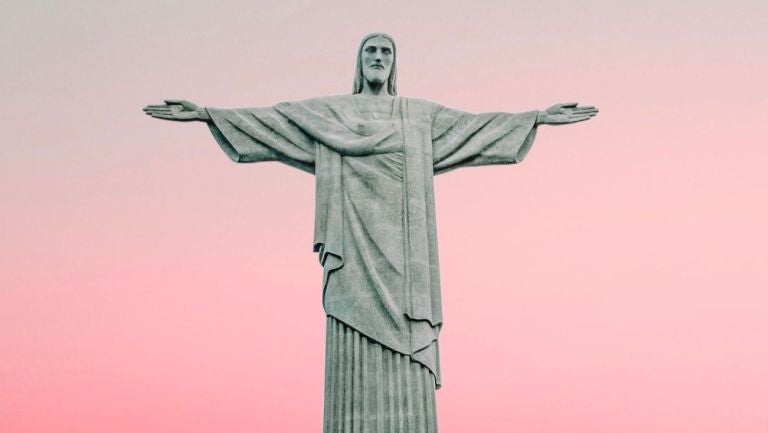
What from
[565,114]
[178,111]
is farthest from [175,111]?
[565,114]

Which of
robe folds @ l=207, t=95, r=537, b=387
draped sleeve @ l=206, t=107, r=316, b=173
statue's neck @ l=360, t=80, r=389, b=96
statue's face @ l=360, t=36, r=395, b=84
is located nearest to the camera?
robe folds @ l=207, t=95, r=537, b=387

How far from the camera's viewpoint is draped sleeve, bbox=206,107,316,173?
22.8 m

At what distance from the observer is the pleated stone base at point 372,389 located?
68.3 ft

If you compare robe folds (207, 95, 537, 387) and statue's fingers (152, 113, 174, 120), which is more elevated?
statue's fingers (152, 113, 174, 120)

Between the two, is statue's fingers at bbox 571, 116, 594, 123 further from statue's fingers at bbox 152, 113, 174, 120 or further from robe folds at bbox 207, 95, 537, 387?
statue's fingers at bbox 152, 113, 174, 120

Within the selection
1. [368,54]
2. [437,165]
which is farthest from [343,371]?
[368,54]

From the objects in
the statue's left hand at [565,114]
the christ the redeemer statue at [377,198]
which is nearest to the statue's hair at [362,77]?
the christ the redeemer statue at [377,198]

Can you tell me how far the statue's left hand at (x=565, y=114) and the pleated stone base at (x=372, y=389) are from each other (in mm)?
5444

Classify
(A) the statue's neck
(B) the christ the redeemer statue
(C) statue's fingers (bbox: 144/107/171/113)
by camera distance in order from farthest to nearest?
(A) the statue's neck, (C) statue's fingers (bbox: 144/107/171/113), (B) the christ the redeemer statue

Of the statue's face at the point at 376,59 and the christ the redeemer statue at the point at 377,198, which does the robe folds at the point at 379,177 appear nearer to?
the christ the redeemer statue at the point at 377,198

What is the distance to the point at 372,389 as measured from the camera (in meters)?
21.0

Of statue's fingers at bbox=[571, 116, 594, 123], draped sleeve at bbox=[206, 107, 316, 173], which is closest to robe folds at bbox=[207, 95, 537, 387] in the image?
draped sleeve at bbox=[206, 107, 316, 173]

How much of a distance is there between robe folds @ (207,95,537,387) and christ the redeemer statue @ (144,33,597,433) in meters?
0.02

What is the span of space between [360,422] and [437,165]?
5167 mm
